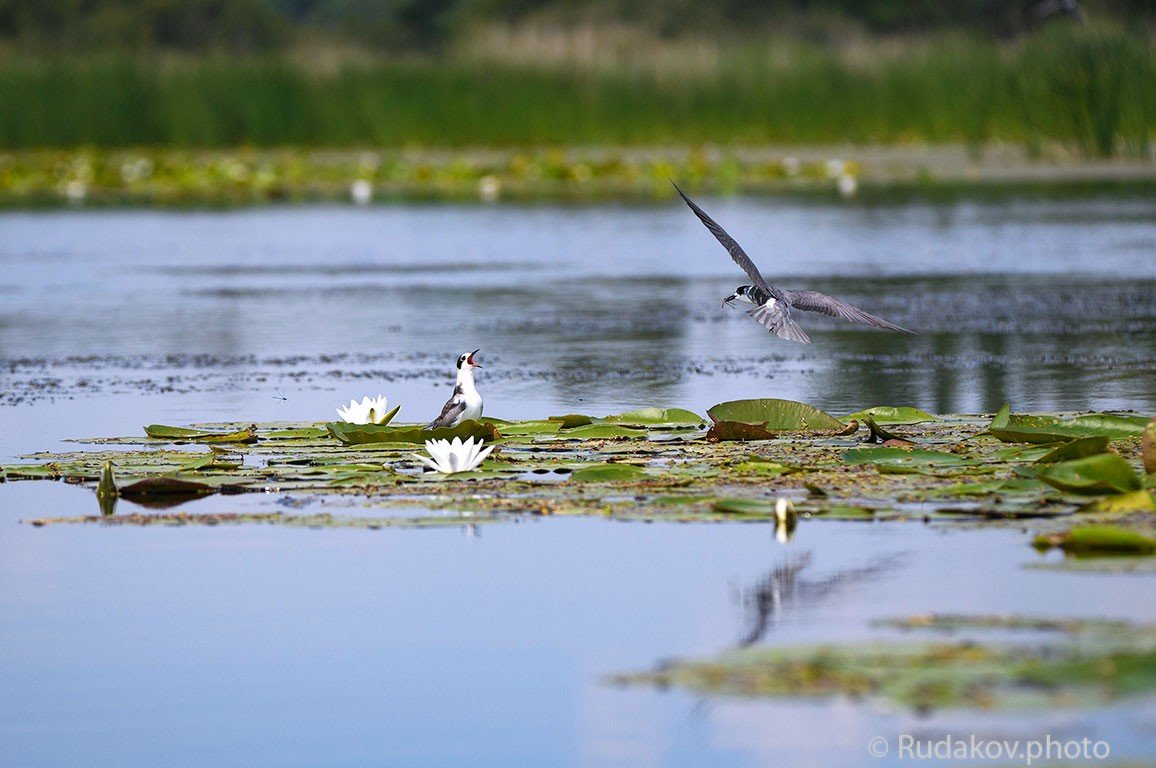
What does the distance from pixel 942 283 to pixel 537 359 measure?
13.2ft

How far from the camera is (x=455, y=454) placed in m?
5.10

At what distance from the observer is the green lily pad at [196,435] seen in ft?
19.0

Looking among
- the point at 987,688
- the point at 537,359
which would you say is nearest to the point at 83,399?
the point at 537,359

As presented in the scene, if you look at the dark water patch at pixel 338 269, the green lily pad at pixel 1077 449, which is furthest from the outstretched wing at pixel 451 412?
the dark water patch at pixel 338 269

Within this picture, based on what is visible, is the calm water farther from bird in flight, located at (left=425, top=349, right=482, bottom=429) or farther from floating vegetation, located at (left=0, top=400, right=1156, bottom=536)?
bird in flight, located at (left=425, top=349, right=482, bottom=429)

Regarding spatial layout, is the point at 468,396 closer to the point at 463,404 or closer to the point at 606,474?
the point at 463,404

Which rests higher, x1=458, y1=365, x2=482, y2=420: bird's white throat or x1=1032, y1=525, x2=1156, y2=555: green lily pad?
x1=458, y1=365, x2=482, y2=420: bird's white throat

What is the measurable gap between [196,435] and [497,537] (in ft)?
5.31

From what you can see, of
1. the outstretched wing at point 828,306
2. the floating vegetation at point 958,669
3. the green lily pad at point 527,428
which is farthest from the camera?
the green lily pad at point 527,428

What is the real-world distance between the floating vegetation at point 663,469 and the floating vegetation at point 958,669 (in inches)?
38.1

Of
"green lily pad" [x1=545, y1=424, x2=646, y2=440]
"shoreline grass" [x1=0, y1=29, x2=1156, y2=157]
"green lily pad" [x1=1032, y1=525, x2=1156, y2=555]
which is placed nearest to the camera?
"green lily pad" [x1=1032, y1=525, x2=1156, y2=555]

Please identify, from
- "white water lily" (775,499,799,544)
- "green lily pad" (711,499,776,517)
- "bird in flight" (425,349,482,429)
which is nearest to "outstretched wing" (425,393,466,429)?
"bird in flight" (425,349,482,429)

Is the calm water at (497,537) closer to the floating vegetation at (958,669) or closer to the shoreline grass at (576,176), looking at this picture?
the floating vegetation at (958,669)

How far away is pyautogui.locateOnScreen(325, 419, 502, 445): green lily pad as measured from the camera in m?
5.51
